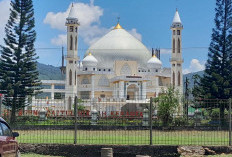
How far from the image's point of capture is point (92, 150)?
7.86 meters

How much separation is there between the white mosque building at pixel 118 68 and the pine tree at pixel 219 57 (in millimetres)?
11125

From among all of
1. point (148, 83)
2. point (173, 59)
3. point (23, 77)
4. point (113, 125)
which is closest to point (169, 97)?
point (113, 125)

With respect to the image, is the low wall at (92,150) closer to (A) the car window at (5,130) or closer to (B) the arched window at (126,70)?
(A) the car window at (5,130)

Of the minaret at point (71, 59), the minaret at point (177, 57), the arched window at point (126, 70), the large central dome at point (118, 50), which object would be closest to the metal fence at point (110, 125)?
the minaret at point (71, 59)

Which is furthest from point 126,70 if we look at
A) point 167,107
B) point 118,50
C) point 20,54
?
point 167,107

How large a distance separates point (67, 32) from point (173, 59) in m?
10.7

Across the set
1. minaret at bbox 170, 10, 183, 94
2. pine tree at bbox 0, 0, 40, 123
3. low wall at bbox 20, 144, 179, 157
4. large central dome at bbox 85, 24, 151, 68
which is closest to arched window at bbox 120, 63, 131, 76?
large central dome at bbox 85, 24, 151, 68

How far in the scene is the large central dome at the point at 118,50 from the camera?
1772 inches

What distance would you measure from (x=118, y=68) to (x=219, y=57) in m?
20.3

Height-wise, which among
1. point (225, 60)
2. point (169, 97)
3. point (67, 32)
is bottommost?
point (169, 97)

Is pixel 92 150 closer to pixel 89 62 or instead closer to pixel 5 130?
pixel 5 130

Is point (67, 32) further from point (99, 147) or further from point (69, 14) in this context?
point (99, 147)

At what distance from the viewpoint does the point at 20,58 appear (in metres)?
23.8

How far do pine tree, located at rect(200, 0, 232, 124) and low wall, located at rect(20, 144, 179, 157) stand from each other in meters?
14.2
